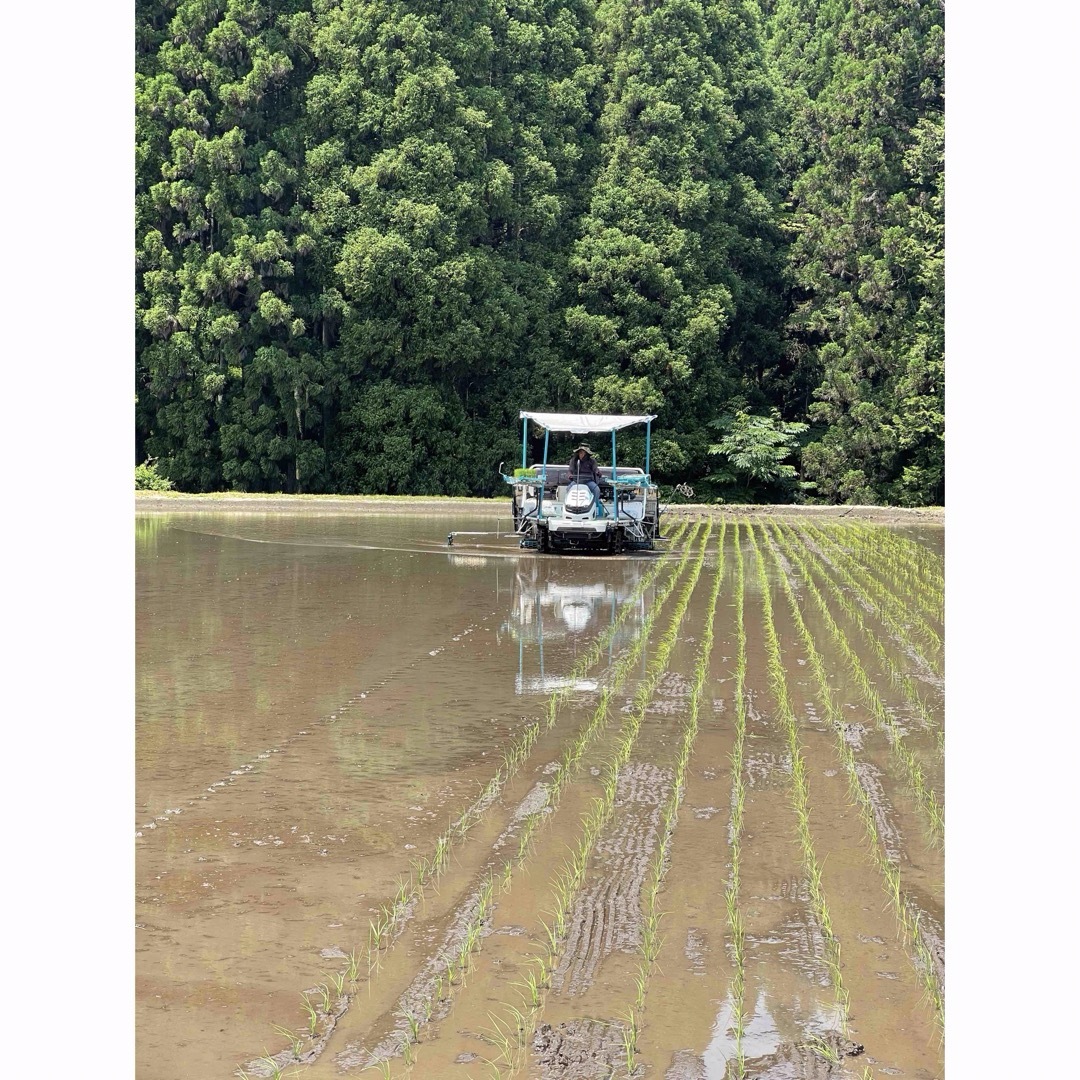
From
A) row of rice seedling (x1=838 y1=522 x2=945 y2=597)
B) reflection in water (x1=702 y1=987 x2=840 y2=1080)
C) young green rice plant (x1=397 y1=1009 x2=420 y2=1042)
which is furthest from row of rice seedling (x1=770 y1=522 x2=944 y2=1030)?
row of rice seedling (x1=838 y1=522 x2=945 y2=597)

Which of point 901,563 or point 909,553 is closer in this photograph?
point 901,563

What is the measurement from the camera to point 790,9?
43.4 meters

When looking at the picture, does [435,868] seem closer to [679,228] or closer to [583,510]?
[583,510]

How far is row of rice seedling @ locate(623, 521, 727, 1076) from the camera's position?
3.93 meters

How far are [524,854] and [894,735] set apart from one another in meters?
3.00

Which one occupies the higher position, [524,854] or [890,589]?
[890,589]

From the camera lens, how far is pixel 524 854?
5.46 m

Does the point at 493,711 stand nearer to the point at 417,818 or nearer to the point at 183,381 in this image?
the point at 417,818

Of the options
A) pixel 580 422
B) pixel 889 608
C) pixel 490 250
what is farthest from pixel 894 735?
pixel 490 250

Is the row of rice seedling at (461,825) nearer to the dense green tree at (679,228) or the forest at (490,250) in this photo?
the forest at (490,250)

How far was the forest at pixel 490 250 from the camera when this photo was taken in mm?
34531

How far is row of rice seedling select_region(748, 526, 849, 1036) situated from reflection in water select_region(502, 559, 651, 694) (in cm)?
111
